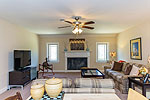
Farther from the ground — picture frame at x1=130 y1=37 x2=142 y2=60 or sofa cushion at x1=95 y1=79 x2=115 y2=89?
picture frame at x1=130 y1=37 x2=142 y2=60

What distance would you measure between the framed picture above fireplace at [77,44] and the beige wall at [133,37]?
2.34 metres

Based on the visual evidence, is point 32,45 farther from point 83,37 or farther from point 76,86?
point 76,86

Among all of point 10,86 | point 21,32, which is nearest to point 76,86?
point 10,86

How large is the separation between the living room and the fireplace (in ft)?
0.79

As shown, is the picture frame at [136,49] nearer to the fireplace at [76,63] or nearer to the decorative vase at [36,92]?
the fireplace at [76,63]

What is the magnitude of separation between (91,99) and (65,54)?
21.3ft

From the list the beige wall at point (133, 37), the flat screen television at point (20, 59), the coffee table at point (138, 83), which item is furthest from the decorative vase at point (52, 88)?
the beige wall at point (133, 37)

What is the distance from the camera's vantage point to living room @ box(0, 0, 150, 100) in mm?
2918

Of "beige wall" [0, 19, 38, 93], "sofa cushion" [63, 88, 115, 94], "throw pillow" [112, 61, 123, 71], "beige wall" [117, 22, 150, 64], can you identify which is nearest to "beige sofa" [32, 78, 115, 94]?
"sofa cushion" [63, 88, 115, 94]

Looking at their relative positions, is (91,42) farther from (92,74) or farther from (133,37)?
(92,74)

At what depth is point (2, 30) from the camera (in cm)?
400

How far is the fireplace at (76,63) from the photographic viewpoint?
→ 25.6 ft

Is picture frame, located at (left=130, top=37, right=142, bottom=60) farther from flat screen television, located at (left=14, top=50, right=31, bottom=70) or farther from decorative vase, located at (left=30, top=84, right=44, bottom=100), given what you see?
flat screen television, located at (left=14, top=50, right=31, bottom=70)

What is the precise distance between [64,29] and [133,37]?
11.1ft
